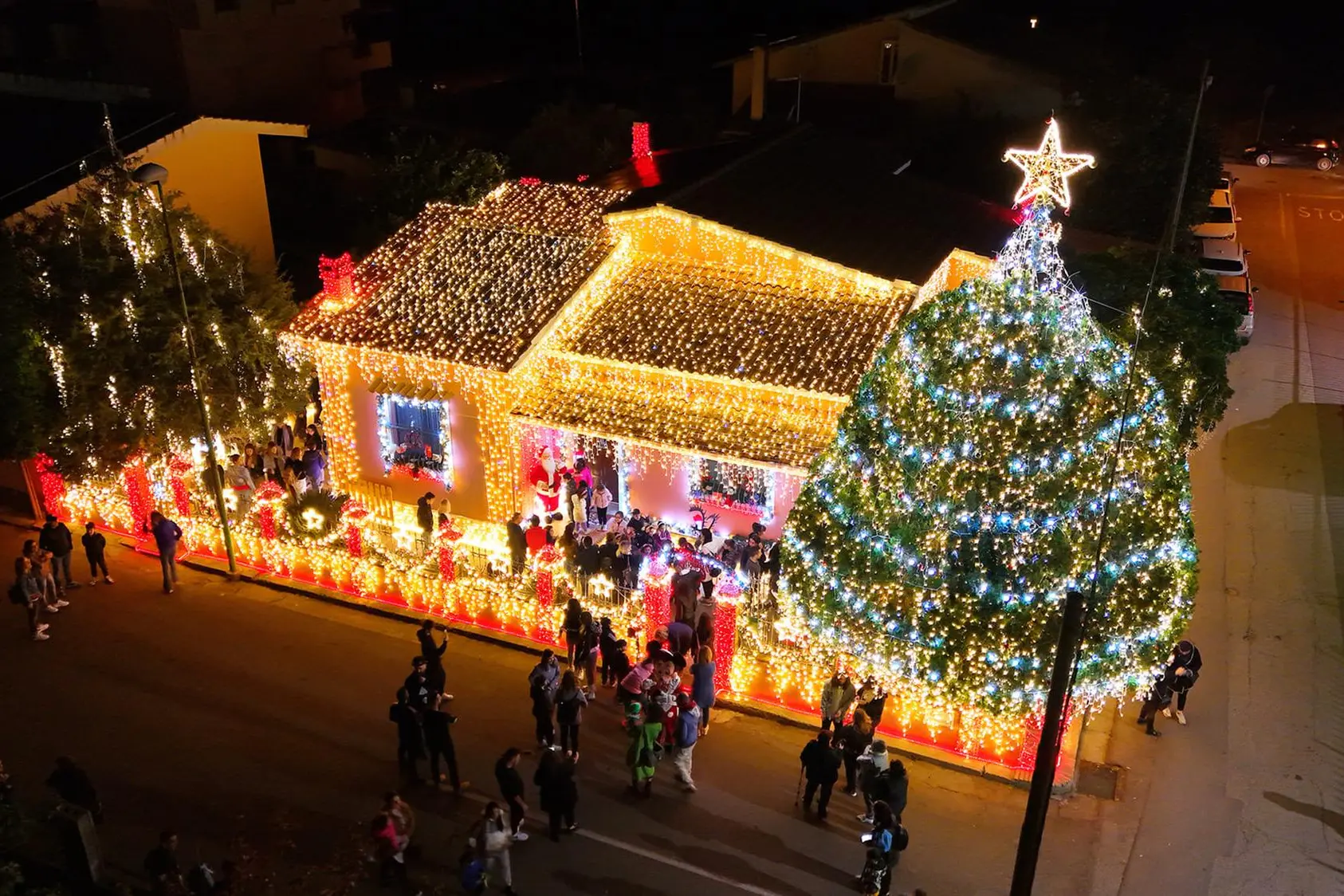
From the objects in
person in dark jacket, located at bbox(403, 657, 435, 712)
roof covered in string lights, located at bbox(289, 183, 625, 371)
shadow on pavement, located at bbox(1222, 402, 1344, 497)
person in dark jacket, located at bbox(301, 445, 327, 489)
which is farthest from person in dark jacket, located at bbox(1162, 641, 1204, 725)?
person in dark jacket, located at bbox(301, 445, 327, 489)

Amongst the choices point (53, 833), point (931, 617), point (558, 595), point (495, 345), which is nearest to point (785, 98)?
point (495, 345)

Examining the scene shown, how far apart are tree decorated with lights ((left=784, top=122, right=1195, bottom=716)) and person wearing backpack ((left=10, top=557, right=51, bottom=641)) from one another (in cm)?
1124

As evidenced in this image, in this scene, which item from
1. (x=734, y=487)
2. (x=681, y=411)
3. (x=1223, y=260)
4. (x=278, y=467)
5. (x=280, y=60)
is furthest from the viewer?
(x=280, y=60)

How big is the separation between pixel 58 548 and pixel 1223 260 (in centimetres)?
2632

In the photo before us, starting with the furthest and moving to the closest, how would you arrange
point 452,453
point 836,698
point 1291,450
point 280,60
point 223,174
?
1. point 280,60
2. point 223,174
3. point 1291,450
4. point 452,453
5. point 836,698

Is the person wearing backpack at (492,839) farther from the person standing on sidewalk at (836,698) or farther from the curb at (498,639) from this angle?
the curb at (498,639)

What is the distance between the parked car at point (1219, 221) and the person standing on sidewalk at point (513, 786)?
81.9 ft

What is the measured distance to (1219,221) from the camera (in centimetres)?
3081

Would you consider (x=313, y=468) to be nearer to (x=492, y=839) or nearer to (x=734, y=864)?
(x=492, y=839)

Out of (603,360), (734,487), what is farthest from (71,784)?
(734,487)

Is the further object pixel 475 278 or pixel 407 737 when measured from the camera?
pixel 475 278

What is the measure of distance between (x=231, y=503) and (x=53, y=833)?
291 inches

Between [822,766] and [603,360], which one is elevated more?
[603,360]

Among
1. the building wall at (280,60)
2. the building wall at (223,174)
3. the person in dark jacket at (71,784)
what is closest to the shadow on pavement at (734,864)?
the person in dark jacket at (71,784)
